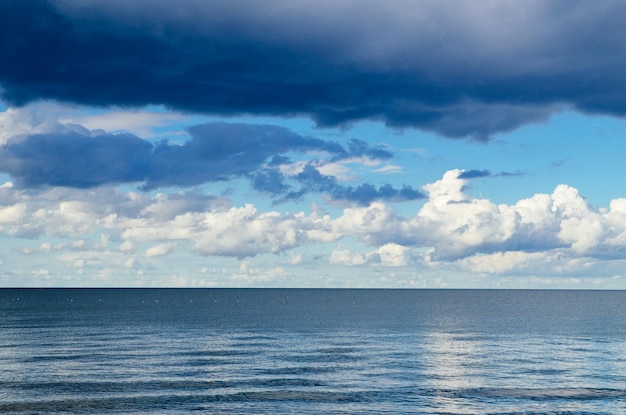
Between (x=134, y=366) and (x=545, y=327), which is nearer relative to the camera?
(x=134, y=366)

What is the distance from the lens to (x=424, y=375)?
8900cm

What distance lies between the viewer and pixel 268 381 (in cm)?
8344

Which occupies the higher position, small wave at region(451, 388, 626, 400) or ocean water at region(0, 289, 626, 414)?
ocean water at region(0, 289, 626, 414)

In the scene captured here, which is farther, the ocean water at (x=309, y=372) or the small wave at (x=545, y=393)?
the small wave at (x=545, y=393)

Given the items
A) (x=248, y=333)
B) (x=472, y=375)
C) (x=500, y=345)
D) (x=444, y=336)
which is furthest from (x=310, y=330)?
(x=472, y=375)

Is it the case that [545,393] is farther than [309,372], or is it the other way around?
[309,372]

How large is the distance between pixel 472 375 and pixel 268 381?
86.9ft

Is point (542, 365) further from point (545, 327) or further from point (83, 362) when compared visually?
point (545, 327)

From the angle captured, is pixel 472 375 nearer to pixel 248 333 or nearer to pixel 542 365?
pixel 542 365

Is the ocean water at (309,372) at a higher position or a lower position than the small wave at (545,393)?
higher

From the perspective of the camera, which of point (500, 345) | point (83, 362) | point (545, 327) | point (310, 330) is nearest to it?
point (83, 362)

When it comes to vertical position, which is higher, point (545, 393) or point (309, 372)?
point (309, 372)

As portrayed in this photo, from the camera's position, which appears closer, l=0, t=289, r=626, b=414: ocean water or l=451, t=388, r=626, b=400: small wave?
l=0, t=289, r=626, b=414: ocean water

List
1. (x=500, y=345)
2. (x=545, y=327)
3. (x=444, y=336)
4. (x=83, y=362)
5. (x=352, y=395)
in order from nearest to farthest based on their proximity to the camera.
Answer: (x=352, y=395), (x=83, y=362), (x=500, y=345), (x=444, y=336), (x=545, y=327)
